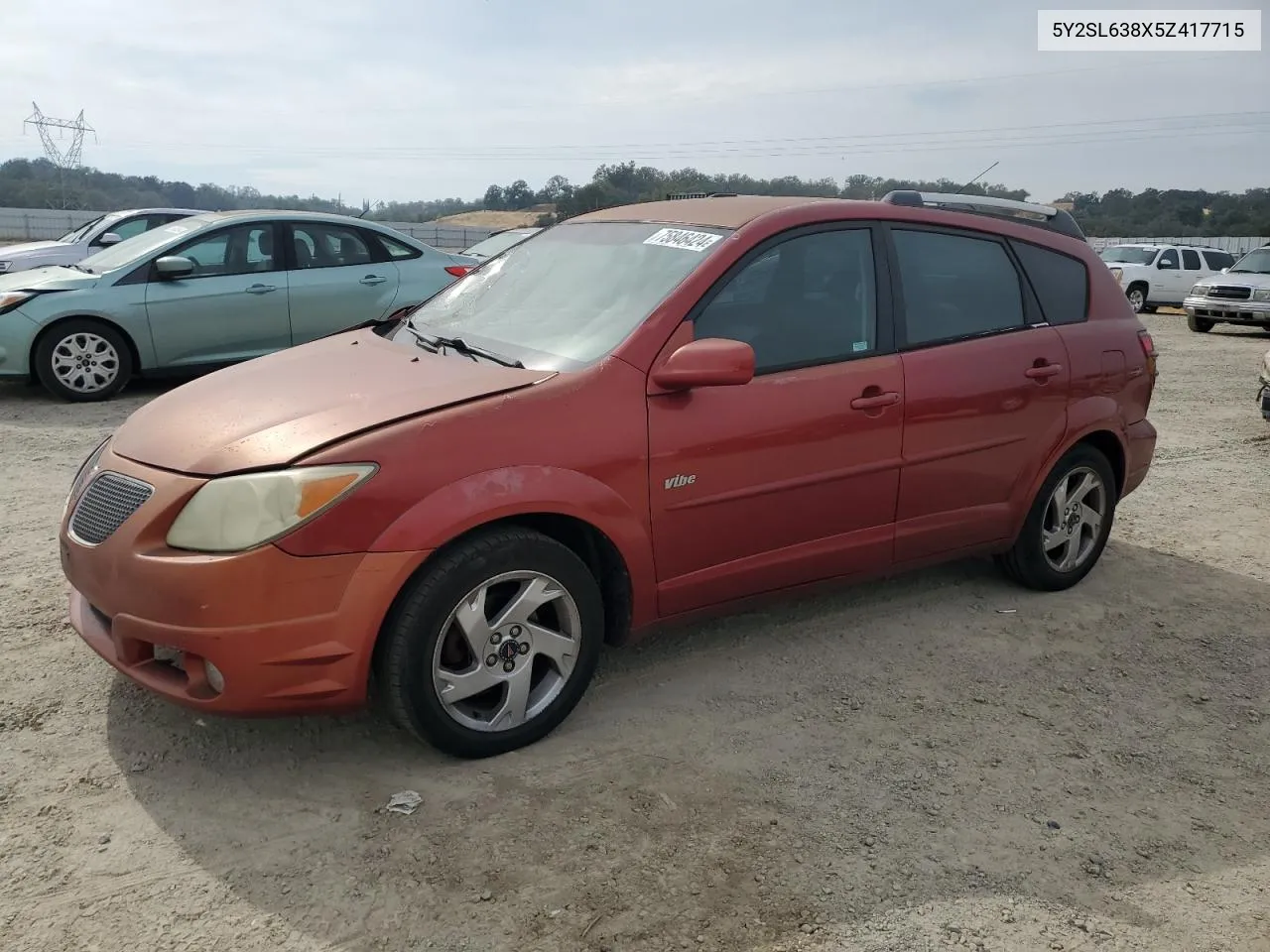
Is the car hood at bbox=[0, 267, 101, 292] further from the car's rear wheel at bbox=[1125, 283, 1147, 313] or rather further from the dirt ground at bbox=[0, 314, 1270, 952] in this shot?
the car's rear wheel at bbox=[1125, 283, 1147, 313]

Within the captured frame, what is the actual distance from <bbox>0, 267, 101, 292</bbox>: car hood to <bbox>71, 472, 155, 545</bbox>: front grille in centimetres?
573

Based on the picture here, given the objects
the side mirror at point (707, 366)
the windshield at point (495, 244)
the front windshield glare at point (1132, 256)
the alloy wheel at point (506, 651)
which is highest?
the front windshield glare at point (1132, 256)

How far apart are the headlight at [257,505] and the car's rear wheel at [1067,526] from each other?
10.2 ft

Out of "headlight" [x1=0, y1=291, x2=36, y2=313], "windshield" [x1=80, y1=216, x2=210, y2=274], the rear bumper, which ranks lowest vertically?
the rear bumper

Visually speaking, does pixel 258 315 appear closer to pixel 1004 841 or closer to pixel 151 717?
pixel 151 717

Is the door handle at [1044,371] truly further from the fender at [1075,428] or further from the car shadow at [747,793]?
the car shadow at [747,793]

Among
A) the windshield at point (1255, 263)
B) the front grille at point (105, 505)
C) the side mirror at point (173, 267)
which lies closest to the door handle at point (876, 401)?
the front grille at point (105, 505)

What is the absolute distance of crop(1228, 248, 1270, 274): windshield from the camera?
59.0 feet

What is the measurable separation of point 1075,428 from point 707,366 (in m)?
2.15

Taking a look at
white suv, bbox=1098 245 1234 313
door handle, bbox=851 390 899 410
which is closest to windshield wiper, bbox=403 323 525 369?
door handle, bbox=851 390 899 410

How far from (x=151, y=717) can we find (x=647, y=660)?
170 centimetres

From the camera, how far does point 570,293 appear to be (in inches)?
147

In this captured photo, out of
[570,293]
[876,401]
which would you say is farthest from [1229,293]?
[570,293]

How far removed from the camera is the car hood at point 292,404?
2842mm
